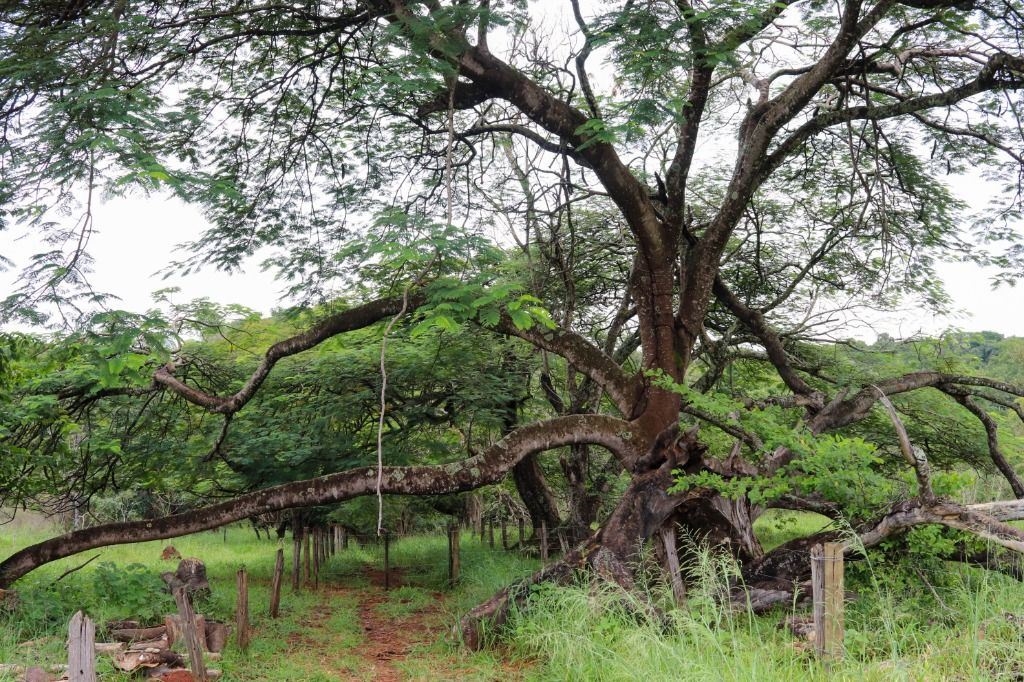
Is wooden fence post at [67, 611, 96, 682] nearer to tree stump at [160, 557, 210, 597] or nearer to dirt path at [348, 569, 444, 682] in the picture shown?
dirt path at [348, 569, 444, 682]

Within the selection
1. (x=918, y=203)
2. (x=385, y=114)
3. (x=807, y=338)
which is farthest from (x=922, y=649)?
(x=385, y=114)

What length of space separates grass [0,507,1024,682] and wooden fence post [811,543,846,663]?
0.11 m

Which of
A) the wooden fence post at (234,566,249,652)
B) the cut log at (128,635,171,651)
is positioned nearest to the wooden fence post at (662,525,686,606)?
the wooden fence post at (234,566,249,652)

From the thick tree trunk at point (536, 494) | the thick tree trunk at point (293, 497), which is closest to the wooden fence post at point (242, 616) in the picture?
the thick tree trunk at point (293, 497)

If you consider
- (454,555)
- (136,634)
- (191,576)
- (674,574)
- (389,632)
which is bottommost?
(389,632)

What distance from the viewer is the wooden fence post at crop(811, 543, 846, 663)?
15.8 feet

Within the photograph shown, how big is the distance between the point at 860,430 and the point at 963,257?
3185mm

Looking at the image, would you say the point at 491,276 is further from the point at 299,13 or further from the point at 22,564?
the point at 22,564

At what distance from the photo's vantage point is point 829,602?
484 cm

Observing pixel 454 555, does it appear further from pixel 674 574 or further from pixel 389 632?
pixel 674 574

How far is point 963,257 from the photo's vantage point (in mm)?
10914

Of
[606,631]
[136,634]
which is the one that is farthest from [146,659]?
[606,631]

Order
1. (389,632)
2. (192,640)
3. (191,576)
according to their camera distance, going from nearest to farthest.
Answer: (192,640), (389,632), (191,576)

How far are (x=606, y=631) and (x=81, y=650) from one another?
3790 millimetres
